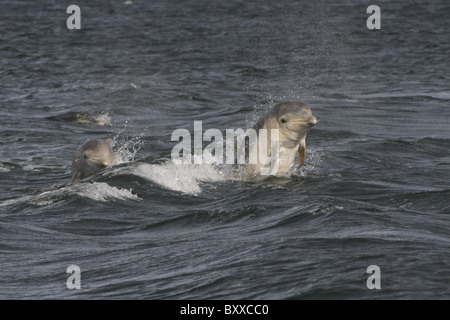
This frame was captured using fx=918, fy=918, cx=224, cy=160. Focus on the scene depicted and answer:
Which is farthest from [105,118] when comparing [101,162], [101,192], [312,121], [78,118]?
[312,121]

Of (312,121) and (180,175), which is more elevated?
(312,121)

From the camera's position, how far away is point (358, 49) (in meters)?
37.2

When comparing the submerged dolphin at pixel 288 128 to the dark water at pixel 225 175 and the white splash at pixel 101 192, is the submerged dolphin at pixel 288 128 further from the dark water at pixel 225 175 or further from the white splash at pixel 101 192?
the white splash at pixel 101 192

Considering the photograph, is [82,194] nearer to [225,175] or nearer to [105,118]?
[225,175]

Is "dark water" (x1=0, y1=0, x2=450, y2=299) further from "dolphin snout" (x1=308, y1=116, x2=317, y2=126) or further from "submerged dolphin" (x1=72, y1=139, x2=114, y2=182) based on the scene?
"dolphin snout" (x1=308, y1=116, x2=317, y2=126)

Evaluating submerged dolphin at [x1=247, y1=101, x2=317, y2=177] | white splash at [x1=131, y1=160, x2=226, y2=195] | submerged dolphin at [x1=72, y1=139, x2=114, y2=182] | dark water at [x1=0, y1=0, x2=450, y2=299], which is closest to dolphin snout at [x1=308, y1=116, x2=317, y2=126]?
submerged dolphin at [x1=247, y1=101, x2=317, y2=177]

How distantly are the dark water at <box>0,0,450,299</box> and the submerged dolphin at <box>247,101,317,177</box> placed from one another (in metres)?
0.37

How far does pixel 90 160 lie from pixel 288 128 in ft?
10.3

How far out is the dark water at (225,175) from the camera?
9.20 meters

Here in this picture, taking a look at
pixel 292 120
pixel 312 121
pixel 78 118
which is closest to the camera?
pixel 312 121

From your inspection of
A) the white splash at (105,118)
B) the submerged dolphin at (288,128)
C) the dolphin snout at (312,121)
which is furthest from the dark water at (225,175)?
the dolphin snout at (312,121)

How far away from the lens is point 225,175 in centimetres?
1491

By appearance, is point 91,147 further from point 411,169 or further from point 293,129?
point 411,169

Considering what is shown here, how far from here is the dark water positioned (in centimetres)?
920
